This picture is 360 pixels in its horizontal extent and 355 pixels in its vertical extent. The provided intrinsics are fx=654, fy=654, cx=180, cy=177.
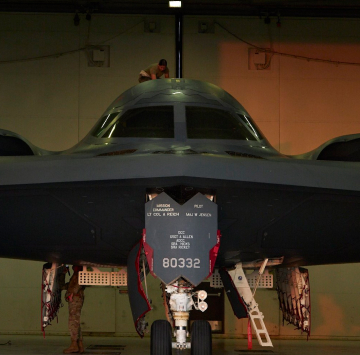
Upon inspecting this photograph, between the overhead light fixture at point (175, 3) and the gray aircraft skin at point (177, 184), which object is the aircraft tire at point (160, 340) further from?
the overhead light fixture at point (175, 3)

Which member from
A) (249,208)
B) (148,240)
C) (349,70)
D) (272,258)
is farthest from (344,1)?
(148,240)

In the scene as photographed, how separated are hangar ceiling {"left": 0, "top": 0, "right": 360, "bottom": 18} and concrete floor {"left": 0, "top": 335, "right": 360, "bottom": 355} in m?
7.89

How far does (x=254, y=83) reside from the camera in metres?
16.4

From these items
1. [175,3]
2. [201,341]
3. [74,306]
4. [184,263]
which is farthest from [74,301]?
[175,3]

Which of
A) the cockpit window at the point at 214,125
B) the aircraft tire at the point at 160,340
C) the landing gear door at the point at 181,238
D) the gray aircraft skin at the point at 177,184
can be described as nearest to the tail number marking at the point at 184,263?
the landing gear door at the point at 181,238

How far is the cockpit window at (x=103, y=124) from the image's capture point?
27.8 ft

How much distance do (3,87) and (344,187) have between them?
11.9 m

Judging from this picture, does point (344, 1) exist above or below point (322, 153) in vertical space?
above

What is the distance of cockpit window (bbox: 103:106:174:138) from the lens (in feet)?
25.8

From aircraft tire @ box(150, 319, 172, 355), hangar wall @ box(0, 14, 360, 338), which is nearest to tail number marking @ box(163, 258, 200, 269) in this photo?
aircraft tire @ box(150, 319, 172, 355)

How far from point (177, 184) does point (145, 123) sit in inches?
99.3

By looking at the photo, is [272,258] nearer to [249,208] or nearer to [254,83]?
[249,208]

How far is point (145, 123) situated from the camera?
8109 mm

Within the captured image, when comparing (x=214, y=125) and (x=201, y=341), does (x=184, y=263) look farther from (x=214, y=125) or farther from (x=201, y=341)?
(x=214, y=125)
